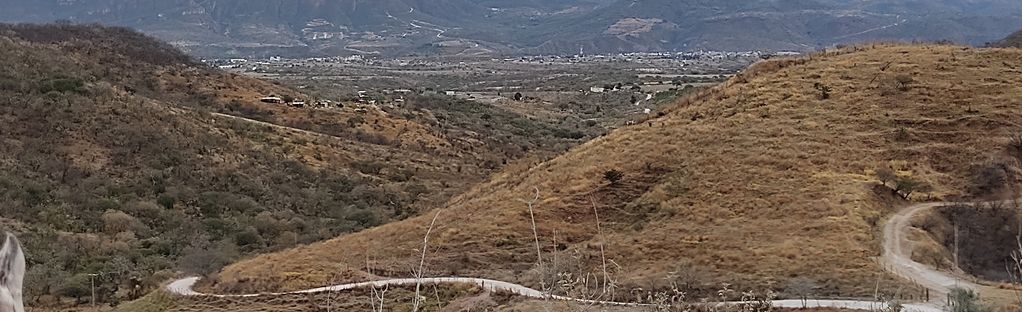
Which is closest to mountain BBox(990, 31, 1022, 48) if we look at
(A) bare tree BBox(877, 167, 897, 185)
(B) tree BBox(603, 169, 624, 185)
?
(A) bare tree BBox(877, 167, 897, 185)

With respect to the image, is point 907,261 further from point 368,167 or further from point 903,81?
point 368,167

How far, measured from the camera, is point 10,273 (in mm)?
2438

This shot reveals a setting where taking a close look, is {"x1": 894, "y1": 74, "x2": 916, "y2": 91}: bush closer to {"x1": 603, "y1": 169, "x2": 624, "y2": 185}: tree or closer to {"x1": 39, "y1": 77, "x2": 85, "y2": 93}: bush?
{"x1": 603, "y1": 169, "x2": 624, "y2": 185}: tree

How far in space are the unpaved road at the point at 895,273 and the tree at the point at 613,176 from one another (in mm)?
6419

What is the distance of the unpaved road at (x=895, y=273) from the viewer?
14.4 metres

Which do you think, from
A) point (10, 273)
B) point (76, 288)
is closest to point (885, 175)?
point (76, 288)

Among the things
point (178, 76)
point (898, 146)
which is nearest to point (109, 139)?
point (178, 76)

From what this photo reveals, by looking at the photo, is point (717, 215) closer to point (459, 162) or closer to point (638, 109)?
point (459, 162)

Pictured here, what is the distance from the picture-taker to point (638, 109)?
83.1 m

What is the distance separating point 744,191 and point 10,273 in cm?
2071

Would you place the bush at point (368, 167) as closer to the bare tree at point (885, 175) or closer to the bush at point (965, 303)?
the bare tree at point (885, 175)

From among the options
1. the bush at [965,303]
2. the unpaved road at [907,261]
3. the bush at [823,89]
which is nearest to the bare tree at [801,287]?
the unpaved road at [907,261]

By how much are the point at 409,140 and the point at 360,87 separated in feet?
205

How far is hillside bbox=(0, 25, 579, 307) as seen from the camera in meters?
29.6
